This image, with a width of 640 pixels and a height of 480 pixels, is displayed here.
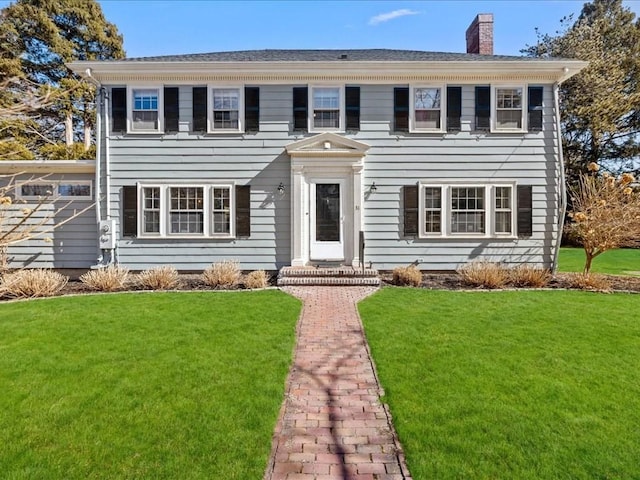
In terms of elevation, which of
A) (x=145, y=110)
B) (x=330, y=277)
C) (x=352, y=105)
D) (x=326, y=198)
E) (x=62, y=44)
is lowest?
(x=330, y=277)

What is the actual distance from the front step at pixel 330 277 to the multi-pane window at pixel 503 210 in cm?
409

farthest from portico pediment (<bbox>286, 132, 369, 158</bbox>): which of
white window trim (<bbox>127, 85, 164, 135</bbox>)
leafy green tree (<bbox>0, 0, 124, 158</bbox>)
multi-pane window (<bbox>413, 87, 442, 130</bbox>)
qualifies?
leafy green tree (<bbox>0, 0, 124, 158</bbox>)

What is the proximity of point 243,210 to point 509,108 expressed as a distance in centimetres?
795

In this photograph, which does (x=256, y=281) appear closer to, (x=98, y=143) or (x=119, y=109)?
(x=98, y=143)

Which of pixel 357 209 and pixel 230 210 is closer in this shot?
pixel 357 209

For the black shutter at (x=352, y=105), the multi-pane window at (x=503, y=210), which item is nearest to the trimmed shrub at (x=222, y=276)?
the black shutter at (x=352, y=105)

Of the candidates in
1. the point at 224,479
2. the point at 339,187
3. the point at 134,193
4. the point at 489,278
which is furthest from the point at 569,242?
the point at 224,479

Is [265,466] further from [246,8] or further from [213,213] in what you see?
[246,8]

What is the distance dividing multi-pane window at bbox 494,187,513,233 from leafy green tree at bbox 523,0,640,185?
40.2 feet

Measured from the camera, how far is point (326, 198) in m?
10.3

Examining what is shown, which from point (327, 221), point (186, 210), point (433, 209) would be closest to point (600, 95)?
point (433, 209)

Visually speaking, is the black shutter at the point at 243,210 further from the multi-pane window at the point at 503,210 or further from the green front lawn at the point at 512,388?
the multi-pane window at the point at 503,210

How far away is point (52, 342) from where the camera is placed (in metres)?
5.09

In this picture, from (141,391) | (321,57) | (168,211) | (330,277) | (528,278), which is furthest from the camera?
(321,57)
